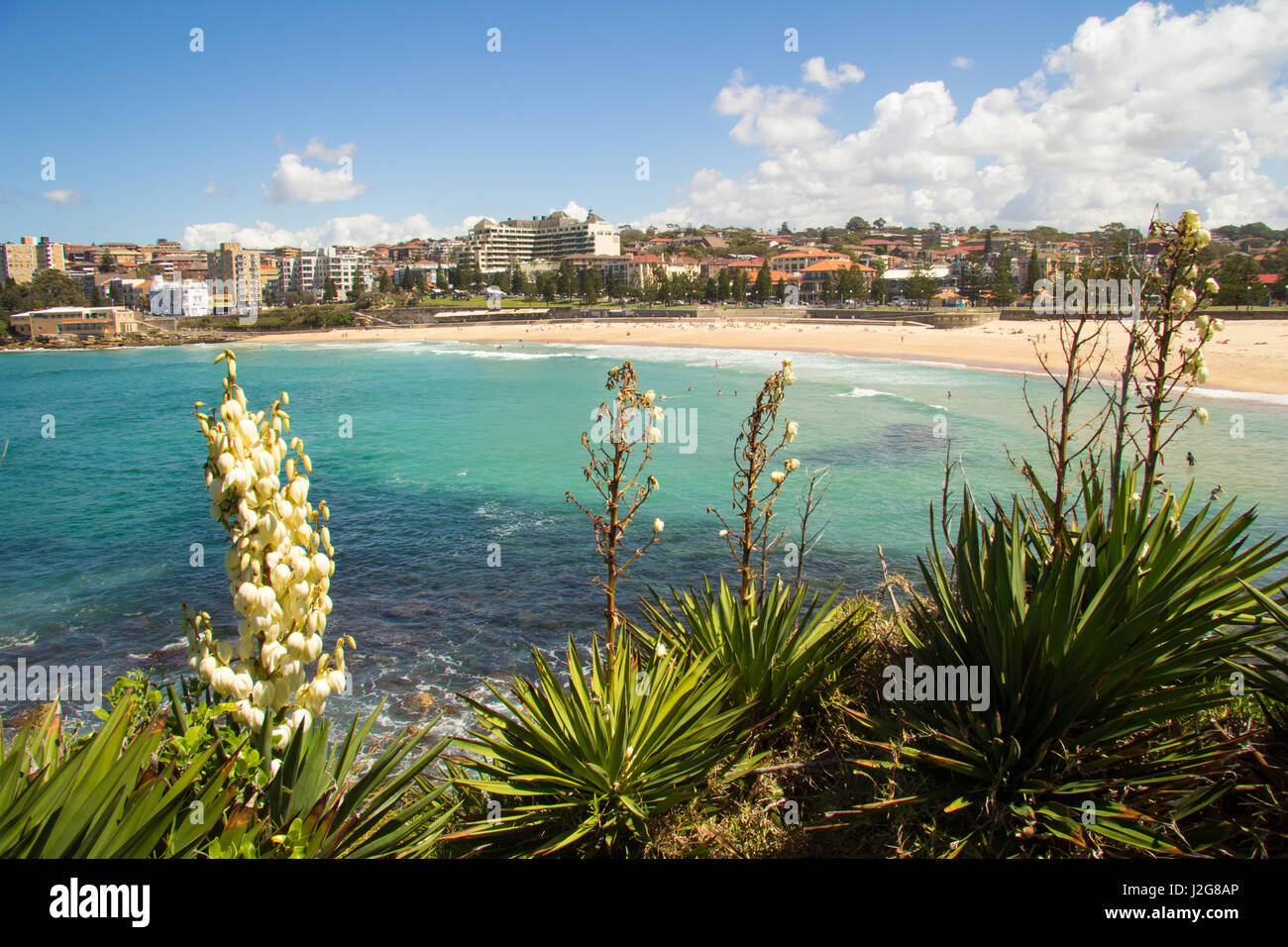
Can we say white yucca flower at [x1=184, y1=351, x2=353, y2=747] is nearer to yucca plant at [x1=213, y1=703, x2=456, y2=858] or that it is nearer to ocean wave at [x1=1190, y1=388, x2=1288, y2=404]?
yucca plant at [x1=213, y1=703, x2=456, y2=858]

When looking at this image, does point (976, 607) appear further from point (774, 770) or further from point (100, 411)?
point (100, 411)

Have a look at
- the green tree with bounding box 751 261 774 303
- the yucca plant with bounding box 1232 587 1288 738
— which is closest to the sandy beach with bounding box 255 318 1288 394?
the yucca plant with bounding box 1232 587 1288 738

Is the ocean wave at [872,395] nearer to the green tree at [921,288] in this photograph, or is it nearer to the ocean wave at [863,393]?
the ocean wave at [863,393]

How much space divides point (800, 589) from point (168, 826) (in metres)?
3.14

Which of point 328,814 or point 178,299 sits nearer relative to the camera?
point 328,814

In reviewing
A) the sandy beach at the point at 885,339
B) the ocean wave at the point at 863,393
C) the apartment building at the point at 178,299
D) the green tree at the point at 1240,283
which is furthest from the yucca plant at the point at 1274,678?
the apartment building at the point at 178,299

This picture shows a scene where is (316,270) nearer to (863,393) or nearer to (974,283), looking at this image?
(974,283)

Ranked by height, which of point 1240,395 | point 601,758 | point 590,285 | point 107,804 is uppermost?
point 590,285

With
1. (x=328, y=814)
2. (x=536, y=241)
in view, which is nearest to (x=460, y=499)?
(x=328, y=814)

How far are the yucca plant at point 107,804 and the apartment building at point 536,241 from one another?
561 ft

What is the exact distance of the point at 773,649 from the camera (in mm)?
4164

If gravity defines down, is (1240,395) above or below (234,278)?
below

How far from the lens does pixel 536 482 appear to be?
20.2 meters

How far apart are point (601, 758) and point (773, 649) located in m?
1.26
